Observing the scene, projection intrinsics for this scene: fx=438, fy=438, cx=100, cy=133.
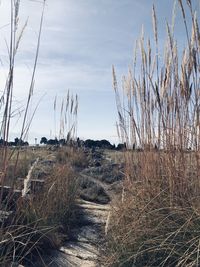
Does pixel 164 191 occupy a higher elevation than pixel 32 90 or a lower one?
lower

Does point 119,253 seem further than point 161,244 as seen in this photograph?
Yes

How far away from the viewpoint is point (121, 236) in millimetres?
2570

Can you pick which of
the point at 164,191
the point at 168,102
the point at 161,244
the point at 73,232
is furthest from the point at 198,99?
the point at 73,232

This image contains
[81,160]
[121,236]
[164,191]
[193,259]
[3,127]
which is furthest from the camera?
[81,160]

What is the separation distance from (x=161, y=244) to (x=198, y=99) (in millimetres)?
938

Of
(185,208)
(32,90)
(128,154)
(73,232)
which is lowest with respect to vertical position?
(73,232)

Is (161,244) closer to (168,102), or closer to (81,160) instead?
(168,102)

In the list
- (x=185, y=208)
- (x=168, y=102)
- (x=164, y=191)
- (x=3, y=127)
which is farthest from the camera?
(x=168, y=102)

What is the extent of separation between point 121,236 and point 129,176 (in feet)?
3.14

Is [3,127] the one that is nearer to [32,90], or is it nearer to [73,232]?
[32,90]

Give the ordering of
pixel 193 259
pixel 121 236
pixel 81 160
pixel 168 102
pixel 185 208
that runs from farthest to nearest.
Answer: pixel 81 160, pixel 168 102, pixel 121 236, pixel 185 208, pixel 193 259

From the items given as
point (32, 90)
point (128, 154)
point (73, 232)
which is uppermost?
point (32, 90)

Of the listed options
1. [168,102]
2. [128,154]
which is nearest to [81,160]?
[128,154]

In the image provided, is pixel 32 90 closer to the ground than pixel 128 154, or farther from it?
farther from it
